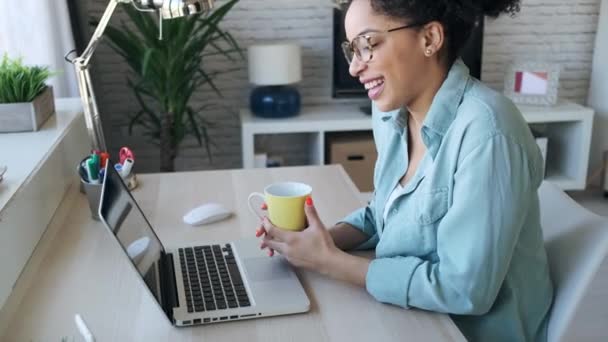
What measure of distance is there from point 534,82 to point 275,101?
4.34 feet

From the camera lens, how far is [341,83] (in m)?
3.22

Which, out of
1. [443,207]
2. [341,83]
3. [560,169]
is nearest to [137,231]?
[443,207]

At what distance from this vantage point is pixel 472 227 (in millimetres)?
977

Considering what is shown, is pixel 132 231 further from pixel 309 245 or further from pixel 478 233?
pixel 478 233

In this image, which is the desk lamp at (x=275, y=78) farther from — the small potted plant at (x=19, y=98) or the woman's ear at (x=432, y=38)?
the woman's ear at (x=432, y=38)

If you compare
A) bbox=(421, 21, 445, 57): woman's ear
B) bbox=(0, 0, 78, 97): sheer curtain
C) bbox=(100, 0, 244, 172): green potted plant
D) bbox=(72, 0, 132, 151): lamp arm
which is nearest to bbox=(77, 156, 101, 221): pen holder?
bbox=(72, 0, 132, 151): lamp arm

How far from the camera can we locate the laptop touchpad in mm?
1148

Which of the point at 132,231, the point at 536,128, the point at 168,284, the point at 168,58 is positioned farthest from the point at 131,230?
the point at 536,128

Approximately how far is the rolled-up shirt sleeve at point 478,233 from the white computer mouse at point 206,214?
536mm

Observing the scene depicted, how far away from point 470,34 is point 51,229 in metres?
0.96

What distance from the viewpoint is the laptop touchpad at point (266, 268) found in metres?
1.15

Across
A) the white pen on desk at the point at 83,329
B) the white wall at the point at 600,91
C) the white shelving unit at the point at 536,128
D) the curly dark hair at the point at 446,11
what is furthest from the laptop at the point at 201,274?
the white wall at the point at 600,91

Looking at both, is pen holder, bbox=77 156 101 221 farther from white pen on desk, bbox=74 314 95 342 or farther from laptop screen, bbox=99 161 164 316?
white pen on desk, bbox=74 314 95 342

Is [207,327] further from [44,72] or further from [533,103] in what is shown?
[533,103]
